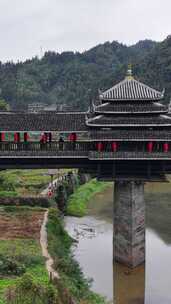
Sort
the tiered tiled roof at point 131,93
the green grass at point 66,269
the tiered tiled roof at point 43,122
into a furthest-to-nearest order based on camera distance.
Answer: the tiered tiled roof at point 43,122, the tiered tiled roof at point 131,93, the green grass at point 66,269

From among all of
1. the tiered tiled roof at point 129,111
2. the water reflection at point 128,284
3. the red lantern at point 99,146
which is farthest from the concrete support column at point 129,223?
the tiered tiled roof at point 129,111

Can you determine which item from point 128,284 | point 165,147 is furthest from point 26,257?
point 165,147

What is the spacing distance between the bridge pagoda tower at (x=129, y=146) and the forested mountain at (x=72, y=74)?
291 ft

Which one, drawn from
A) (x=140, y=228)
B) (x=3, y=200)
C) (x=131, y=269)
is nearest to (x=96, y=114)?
(x=140, y=228)

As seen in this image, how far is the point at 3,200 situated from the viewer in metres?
40.0

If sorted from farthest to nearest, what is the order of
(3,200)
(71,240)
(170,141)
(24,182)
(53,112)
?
(24,182), (3,200), (71,240), (53,112), (170,141)

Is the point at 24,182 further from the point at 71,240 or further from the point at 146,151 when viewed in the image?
the point at 146,151

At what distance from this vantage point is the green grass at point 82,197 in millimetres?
45500

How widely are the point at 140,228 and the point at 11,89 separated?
141676 millimetres

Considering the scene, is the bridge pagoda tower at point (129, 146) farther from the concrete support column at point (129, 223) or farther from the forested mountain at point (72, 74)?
the forested mountain at point (72, 74)

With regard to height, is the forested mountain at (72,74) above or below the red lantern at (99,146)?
above

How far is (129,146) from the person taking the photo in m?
31.1

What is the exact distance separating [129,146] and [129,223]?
509 cm

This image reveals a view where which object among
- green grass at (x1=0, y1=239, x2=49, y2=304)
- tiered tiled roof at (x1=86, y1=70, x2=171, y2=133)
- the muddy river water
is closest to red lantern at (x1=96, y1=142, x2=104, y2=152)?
tiered tiled roof at (x1=86, y1=70, x2=171, y2=133)
